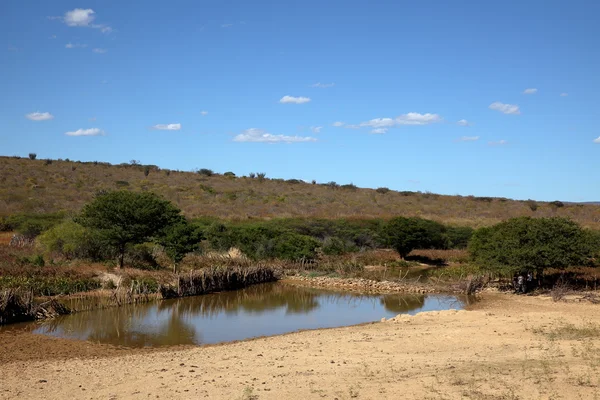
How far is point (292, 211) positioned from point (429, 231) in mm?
21710

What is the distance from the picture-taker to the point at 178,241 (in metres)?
30.0

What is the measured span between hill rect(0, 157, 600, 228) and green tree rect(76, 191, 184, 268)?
22.6 meters

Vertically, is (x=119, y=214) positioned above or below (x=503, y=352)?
above

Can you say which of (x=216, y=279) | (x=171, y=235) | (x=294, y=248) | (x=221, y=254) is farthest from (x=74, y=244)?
(x=294, y=248)

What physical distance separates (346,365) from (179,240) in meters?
18.3

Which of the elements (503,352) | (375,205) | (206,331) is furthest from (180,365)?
(375,205)

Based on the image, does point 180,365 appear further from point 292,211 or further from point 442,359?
point 292,211

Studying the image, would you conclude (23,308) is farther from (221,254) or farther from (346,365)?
(221,254)

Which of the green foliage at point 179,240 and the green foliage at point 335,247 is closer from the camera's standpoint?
A: the green foliage at point 179,240

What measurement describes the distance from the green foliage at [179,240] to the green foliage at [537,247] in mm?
14031

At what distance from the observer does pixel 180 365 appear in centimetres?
1380

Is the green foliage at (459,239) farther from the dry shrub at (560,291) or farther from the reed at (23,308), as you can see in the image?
the reed at (23,308)

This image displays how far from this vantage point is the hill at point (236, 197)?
58.7 metres

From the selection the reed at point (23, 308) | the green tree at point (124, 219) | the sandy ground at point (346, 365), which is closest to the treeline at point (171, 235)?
the green tree at point (124, 219)
